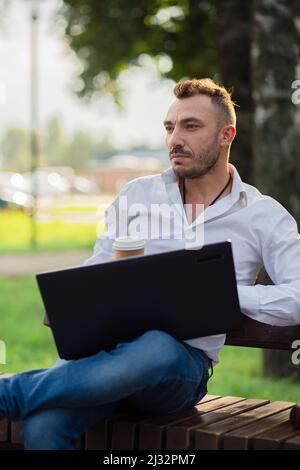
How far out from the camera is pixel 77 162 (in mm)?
120938

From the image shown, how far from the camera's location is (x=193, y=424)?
369 centimetres

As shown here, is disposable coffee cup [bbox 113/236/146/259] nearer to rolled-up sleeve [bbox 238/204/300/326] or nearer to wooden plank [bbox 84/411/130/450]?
rolled-up sleeve [bbox 238/204/300/326]

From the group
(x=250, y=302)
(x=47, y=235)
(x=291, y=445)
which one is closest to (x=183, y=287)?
(x=250, y=302)

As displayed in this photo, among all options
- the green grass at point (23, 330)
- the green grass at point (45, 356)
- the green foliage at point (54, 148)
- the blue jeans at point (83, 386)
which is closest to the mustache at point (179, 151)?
the blue jeans at point (83, 386)

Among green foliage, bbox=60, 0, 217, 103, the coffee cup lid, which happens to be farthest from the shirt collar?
green foliage, bbox=60, 0, 217, 103

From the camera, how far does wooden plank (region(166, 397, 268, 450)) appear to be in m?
3.62

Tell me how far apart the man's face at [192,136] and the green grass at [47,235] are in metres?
17.0

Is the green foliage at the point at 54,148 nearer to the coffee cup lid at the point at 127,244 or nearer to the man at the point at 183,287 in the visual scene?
the man at the point at 183,287

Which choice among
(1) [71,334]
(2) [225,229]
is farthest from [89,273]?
(2) [225,229]

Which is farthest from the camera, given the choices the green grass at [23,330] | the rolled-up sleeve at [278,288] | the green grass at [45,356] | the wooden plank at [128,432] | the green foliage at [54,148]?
the green foliage at [54,148]

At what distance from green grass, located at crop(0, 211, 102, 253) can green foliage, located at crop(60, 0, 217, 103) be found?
5431 millimetres

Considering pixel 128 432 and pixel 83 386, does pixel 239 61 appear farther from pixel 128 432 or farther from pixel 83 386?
pixel 83 386

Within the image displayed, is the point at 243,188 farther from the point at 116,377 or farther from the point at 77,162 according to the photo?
the point at 77,162

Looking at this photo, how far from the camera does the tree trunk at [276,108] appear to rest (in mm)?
7895
